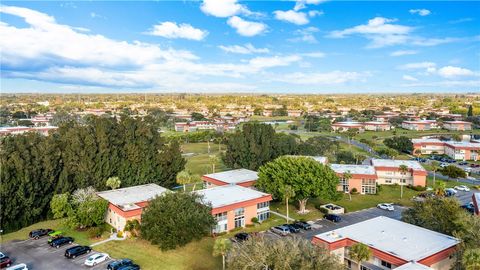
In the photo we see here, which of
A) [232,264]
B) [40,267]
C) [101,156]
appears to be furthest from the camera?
[101,156]

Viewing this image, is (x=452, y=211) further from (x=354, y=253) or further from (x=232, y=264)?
(x=232, y=264)

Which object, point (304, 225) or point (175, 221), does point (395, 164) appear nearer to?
point (304, 225)

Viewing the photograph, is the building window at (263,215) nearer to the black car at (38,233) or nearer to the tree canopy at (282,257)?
the tree canopy at (282,257)

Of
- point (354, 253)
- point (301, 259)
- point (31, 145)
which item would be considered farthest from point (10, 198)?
point (354, 253)

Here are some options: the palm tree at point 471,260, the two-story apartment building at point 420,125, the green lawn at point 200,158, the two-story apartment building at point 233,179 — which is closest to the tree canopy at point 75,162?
the two-story apartment building at point 233,179

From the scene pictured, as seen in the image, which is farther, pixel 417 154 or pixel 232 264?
pixel 417 154
